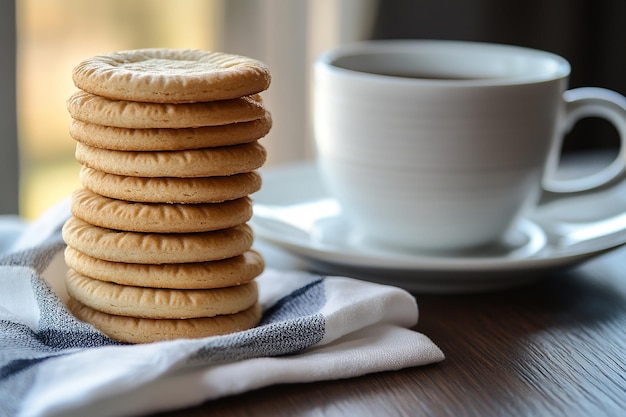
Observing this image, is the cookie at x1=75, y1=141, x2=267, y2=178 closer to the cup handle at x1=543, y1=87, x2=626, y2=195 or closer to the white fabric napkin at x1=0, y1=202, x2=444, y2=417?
the white fabric napkin at x1=0, y1=202, x2=444, y2=417

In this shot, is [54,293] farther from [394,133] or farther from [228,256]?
[394,133]

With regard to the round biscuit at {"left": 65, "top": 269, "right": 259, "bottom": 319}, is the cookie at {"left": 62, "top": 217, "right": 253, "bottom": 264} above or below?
above

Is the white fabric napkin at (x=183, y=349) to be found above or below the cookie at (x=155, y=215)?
below

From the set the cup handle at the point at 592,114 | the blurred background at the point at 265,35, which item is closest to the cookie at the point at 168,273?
the cup handle at the point at 592,114

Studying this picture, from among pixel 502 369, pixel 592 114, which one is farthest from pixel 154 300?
pixel 592 114

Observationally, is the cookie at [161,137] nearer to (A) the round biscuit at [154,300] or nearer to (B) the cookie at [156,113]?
(B) the cookie at [156,113]

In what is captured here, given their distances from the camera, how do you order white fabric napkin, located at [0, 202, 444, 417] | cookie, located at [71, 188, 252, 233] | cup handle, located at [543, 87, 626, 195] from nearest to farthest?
1. white fabric napkin, located at [0, 202, 444, 417]
2. cookie, located at [71, 188, 252, 233]
3. cup handle, located at [543, 87, 626, 195]

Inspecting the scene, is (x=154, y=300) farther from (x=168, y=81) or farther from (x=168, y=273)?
(x=168, y=81)

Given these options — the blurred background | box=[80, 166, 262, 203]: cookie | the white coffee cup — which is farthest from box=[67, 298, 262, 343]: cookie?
the blurred background
